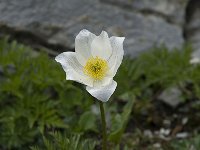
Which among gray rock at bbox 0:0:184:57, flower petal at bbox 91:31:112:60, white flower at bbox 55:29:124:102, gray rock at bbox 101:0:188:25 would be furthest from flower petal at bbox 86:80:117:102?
gray rock at bbox 101:0:188:25

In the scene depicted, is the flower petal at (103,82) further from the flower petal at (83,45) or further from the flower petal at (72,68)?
the flower petal at (83,45)

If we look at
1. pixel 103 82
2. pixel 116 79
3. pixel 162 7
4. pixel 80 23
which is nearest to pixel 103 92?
pixel 103 82

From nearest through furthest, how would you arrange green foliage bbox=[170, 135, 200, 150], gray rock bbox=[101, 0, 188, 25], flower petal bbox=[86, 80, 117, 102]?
flower petal bbox=[86, 80, 117, 102] < green foliage bbox=[170, 135, 200, 150] < gray rock bbox=[101, 0, 188, 25]

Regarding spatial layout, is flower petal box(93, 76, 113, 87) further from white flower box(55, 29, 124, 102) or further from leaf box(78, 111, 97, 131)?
leaf box(78, 111, 97, 131)

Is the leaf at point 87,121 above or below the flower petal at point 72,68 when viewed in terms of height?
below

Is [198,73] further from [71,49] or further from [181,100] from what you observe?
[71,49]

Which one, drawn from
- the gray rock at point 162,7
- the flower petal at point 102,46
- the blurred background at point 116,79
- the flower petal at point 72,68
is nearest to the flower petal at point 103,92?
the flower petal at point 72,68

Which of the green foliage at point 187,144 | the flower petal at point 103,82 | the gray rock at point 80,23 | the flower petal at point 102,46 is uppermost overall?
the gray rock at point 80,23
